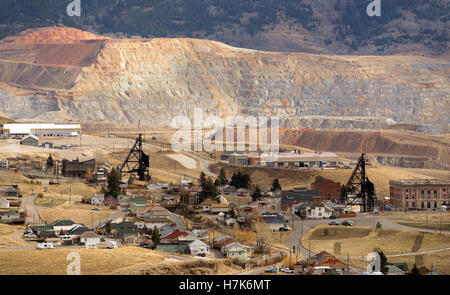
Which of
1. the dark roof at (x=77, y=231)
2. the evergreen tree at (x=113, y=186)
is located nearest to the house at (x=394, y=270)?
the dark roof at (x=77, y=231)

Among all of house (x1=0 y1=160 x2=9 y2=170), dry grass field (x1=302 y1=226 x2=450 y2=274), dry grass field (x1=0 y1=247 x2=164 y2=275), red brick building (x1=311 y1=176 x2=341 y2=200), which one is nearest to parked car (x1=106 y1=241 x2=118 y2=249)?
dry grass field (x1=0 y1=247 x2=164 y2=275)

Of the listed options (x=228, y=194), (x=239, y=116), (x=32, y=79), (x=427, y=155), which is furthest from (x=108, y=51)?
(x=228, y=194)

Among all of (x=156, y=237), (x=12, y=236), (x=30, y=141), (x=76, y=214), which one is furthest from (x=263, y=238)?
(x=30, y=141)

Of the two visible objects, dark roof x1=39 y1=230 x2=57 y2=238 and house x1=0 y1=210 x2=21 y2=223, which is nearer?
dark roof x1=39 y1=230 x2=57 y2=238

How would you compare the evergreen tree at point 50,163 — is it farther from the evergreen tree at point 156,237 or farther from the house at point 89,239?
the evergreen tree at point 156,237

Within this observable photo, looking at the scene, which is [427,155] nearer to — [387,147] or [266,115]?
[387,147]

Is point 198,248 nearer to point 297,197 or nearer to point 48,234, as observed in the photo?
point 48,234

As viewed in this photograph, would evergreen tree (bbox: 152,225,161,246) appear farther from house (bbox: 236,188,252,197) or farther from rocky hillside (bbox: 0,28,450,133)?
rocky hillside (bbox: 0,28,450,133)
